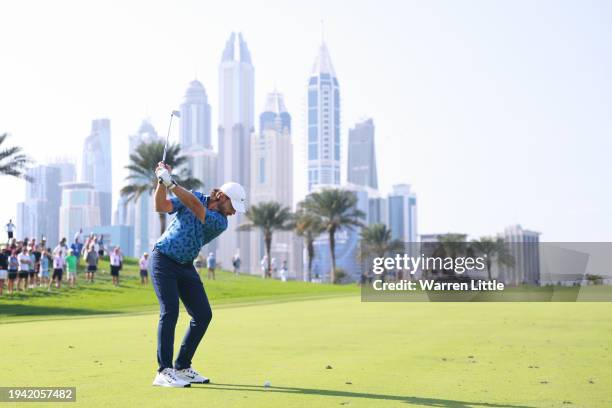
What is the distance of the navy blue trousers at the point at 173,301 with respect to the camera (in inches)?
365

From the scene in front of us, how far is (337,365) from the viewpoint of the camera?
11.5 metres

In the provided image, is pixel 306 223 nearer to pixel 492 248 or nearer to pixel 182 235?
pixel 492 248

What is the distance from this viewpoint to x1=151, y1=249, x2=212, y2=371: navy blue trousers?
30.4 feet

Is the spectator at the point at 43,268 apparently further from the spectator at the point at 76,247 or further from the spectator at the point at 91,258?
the spectator at the point at 91,258

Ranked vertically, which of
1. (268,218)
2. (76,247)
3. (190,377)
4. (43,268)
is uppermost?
(268,218)

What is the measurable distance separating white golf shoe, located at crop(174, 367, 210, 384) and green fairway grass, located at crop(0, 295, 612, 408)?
5.8 inches

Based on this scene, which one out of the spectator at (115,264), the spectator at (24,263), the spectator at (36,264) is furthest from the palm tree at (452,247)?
the spectator at (24,263)

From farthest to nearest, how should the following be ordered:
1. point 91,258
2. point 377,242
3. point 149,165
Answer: point 377,242, point 149,165, point 91,258

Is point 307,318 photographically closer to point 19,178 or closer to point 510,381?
point 510,381

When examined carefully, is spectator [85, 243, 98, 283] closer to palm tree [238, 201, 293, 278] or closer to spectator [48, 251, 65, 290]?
spectator [48, 251, 65, 290]

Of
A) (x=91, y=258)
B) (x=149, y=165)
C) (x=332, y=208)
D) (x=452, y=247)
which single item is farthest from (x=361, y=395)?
(x=332, y=208)

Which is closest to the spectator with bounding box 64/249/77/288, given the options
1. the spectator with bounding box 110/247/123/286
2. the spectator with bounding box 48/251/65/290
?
the spectator with bounding box 48/251/65/290

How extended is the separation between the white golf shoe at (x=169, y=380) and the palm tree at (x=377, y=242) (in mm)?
97022

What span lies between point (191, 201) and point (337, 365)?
12.0 ft
